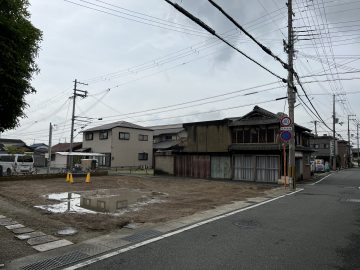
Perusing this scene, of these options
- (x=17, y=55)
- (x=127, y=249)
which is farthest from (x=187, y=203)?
(x=17, y=55)

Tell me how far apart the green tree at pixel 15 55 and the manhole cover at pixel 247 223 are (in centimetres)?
656

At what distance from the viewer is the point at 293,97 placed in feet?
65.7

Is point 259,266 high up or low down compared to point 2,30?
down

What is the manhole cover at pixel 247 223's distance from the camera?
29.4 ft

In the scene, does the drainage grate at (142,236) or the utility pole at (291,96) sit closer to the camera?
the drainage grate at (142,236)

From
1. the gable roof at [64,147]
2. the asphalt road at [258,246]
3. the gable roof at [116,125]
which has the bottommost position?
the asphalt road at [258,246]

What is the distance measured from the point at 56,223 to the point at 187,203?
5.98 meters

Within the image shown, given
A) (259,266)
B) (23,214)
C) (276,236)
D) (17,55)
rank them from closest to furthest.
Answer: (259,266) < (17,55) < (276,236) < (23,214)

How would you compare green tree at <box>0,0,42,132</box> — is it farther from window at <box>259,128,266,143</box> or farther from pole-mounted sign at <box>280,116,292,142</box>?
window at <box>259,128,266,143</box>

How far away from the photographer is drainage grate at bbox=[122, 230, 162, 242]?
7.56 m

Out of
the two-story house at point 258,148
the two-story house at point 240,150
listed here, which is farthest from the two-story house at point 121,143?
the two-story house at point 258,148

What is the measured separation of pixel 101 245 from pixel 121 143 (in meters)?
41.8

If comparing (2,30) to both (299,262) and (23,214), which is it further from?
(299,262)

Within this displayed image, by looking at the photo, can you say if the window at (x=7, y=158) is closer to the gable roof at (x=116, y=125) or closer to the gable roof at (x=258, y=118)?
the gable roof at (x=116, y=125)
